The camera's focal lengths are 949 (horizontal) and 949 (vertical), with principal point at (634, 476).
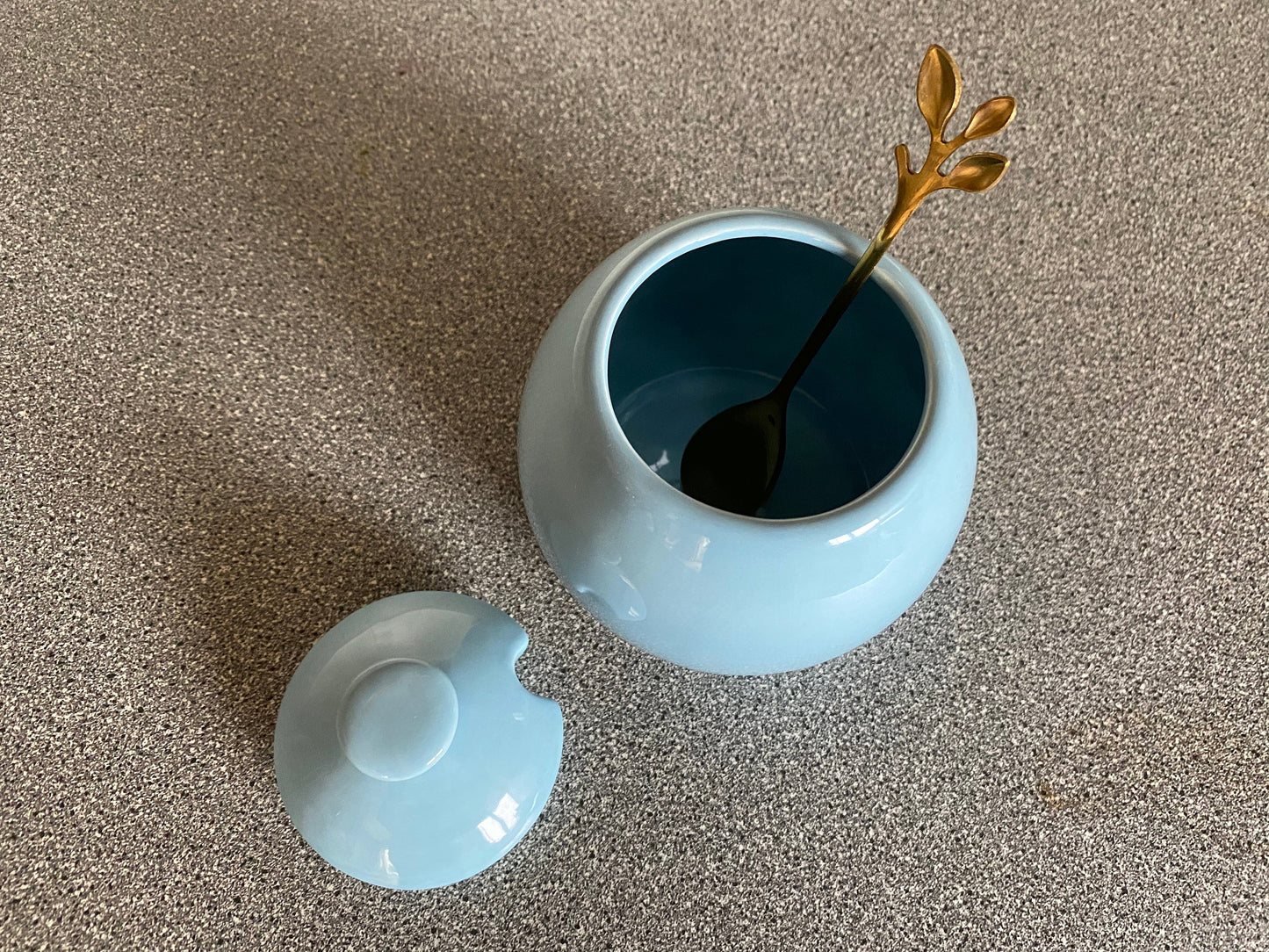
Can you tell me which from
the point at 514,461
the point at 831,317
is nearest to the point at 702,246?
the point at 831,317

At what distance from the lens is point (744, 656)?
0.40 metres

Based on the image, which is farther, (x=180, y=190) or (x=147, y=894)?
(x=180, y=190)

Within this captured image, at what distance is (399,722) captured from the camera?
40cm

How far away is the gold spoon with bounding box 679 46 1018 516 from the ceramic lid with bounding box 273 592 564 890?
0.13 metres

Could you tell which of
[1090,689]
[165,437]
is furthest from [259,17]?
[1090,689]

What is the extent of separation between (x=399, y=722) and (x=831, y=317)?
24cm

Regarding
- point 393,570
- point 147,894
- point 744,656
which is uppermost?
point 744,656

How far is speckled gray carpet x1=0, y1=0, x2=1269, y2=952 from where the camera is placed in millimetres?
481

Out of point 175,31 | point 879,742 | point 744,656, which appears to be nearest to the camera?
point 744,656

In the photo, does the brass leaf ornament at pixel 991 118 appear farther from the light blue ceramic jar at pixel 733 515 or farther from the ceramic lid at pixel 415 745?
the ceramic lid at pixel 415 745

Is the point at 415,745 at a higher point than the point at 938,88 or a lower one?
lower

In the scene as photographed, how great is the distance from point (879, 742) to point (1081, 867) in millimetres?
120

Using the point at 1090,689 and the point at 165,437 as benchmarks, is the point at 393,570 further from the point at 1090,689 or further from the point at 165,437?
the point at 1090,689

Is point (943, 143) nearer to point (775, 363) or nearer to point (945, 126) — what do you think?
point (945, 126)
